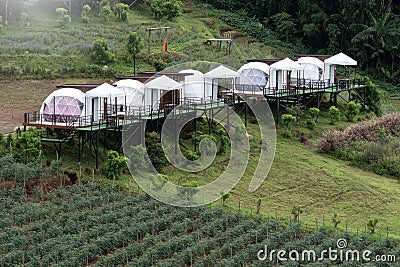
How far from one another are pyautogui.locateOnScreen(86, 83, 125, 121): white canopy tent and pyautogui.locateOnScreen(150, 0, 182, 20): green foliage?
80.6 ft

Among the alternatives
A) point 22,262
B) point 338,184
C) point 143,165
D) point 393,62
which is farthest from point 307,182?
point 393,62

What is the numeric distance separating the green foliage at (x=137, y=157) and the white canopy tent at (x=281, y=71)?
13.2 m

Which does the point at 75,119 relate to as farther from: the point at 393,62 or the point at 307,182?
the point at 393,62

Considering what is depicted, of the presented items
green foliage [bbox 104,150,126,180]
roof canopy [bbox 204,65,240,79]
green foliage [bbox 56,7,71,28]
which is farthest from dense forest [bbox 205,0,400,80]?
green foliage [bbox 104,150,126,180]

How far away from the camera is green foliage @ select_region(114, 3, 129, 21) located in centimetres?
5281

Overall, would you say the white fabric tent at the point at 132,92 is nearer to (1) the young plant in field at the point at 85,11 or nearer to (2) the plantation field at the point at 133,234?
(2) the plantation field at the point at 133,234

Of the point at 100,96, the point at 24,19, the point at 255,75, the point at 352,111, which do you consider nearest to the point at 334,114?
the point at 352,111

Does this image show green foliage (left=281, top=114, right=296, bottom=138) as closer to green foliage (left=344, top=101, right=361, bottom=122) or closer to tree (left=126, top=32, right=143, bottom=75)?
green foliage (left=344, top=101, right=361, bottom=122)

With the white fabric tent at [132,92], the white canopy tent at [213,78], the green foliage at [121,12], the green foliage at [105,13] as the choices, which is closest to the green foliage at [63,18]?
the green foliage at [105,13]

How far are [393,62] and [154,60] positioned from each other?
1970 cm

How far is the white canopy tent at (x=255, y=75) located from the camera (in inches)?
1617

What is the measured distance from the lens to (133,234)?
23.7 meters

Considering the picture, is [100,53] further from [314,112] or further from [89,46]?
[314,112]

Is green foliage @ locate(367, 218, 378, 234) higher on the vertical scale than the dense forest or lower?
lower
